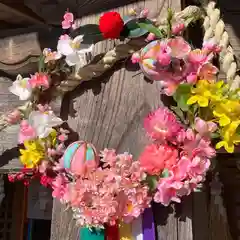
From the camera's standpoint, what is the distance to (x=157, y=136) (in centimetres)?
95

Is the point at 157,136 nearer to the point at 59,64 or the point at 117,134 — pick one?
the point at 117,134

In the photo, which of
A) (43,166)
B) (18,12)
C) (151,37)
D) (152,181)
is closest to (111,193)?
(152,181)

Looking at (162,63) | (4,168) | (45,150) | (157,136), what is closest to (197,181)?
(157,136)

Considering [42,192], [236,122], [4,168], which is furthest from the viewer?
[42,192]

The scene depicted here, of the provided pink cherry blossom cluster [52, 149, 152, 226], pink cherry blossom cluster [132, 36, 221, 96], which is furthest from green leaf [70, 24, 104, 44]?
pink cherry blossom cluster [52, 149, 152, 226]

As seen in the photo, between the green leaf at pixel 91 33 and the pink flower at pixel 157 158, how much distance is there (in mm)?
236

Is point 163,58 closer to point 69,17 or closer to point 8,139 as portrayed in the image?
point 69,17

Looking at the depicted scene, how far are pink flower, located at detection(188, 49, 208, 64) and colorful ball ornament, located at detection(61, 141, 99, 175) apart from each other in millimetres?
232

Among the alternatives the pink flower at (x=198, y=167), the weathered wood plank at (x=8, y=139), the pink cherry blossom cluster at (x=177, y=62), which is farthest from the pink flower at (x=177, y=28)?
the weathered wood plank at (x=8, y=139)

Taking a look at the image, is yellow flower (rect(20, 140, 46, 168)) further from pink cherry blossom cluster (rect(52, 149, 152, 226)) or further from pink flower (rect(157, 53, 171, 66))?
pink flower (rect(157, 53, 171, 66))

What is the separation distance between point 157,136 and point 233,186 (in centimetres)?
38

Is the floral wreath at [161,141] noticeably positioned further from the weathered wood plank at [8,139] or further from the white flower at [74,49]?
the weathered wood plank at [8,139]

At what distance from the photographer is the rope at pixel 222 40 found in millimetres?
944

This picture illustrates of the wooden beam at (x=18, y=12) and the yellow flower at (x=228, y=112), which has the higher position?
the wooden beam at (x=18, y=12)
